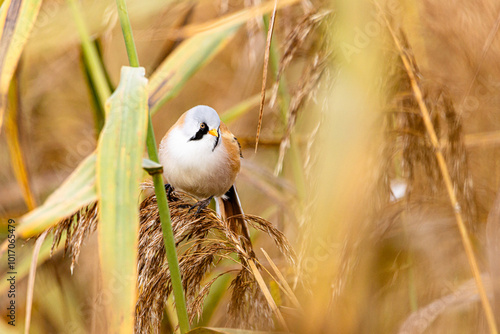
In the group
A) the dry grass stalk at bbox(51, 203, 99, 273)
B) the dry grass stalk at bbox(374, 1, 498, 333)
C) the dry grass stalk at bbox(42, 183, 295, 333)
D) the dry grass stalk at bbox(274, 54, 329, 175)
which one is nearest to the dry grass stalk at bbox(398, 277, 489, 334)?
the dry grass stalk at bbox(374, 1, 498, 333)

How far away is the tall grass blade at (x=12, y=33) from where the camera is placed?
2.89 feet

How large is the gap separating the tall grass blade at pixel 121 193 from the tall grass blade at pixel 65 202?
3 centimetres

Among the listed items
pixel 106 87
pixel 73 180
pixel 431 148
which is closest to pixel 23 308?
pixel 106 87

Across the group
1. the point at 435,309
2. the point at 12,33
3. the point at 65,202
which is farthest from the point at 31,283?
the point at 435,309

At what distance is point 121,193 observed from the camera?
73 centimetres

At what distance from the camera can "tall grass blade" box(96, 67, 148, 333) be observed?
0.68 m

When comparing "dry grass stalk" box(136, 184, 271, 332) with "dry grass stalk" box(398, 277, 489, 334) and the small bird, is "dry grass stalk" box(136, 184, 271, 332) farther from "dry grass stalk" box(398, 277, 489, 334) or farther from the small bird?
the small bird

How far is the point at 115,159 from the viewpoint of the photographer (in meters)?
0.75

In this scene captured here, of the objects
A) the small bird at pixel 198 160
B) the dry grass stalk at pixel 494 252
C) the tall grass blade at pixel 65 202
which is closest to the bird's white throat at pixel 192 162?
the small bird at pixel 198 160

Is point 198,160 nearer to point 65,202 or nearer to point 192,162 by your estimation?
point 192,162

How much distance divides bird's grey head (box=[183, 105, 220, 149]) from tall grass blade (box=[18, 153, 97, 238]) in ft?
2.37

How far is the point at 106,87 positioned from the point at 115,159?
1.50 feet

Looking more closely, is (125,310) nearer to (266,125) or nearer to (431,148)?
(431,148)

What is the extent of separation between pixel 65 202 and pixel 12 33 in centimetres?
37
